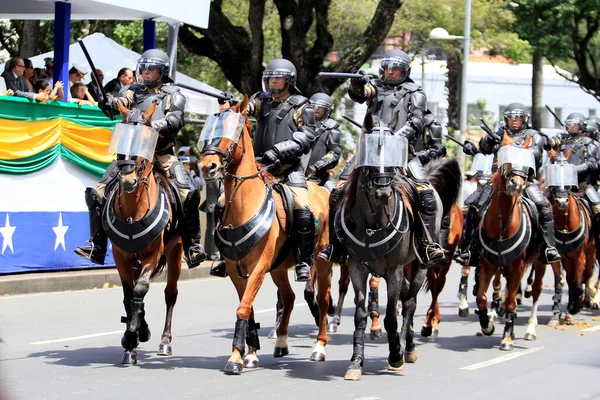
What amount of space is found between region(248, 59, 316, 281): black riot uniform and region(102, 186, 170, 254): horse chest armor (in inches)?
44.2

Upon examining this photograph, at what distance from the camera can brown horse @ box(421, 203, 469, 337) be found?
12.6 m

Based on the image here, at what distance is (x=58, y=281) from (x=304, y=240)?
271 inches

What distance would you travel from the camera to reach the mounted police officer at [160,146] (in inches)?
407

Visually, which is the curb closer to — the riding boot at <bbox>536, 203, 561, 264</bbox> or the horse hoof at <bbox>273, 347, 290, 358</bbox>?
the horse hoof at <bbox>273, 347, 290, 358</bbox>

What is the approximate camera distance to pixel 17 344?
1091 cm

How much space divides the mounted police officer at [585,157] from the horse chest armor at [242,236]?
7.04 metres

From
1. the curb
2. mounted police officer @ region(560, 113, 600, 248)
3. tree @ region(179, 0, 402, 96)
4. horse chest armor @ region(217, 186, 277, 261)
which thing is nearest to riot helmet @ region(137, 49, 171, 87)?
horse chest armor @ region(217, 186, 277, 261)

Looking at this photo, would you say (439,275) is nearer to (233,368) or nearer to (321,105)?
(321,105)

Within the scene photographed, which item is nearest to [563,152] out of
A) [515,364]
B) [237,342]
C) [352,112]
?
[515,364]

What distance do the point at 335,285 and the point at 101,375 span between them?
Result: 9412mm

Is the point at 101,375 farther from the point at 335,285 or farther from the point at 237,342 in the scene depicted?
the point at 335,285

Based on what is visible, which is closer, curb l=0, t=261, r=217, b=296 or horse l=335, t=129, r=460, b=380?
horse l=335, t=129, r=460, b=380

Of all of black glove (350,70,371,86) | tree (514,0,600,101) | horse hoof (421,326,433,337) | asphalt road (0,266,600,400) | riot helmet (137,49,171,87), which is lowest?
asphalt road (0,266,600,400)

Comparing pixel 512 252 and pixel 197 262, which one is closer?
pixel 197 262
